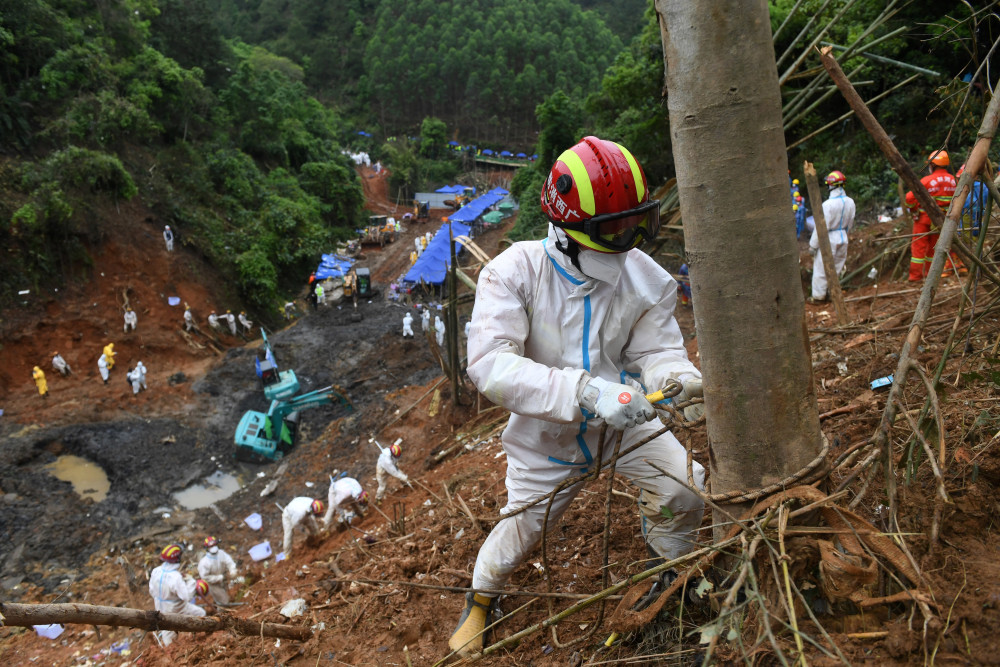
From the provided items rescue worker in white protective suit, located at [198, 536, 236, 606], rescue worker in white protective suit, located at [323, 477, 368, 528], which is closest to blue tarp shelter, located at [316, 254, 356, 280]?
rescue worker in white protective suit, located at [323, 477, 368, 528]

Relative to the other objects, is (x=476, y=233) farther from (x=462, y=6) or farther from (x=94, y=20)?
(x=462, y=6)

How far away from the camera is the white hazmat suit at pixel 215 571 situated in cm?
661

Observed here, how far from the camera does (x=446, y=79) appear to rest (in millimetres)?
56188

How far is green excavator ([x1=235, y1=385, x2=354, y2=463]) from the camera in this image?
1115 centimetres

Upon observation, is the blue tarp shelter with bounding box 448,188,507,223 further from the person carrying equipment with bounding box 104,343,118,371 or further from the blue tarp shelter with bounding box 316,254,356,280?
the person carrying equipment with bounding box 104,343,118,371

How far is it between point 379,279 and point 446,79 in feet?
125

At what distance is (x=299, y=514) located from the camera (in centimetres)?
716

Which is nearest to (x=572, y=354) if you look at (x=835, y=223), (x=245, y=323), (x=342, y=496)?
(x=342, y=496)

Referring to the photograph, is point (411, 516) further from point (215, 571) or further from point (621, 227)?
point (621, 227)

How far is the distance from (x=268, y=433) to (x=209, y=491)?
139 cm

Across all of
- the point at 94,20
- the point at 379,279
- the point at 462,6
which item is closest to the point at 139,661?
the point at 379,279

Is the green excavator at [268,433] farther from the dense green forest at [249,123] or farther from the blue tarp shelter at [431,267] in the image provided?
the blue tarp shelter at [431,267]

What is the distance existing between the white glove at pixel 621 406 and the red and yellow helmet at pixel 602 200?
1.87ft

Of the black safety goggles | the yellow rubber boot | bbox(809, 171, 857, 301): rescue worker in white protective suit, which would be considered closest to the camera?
the black safety goggles
